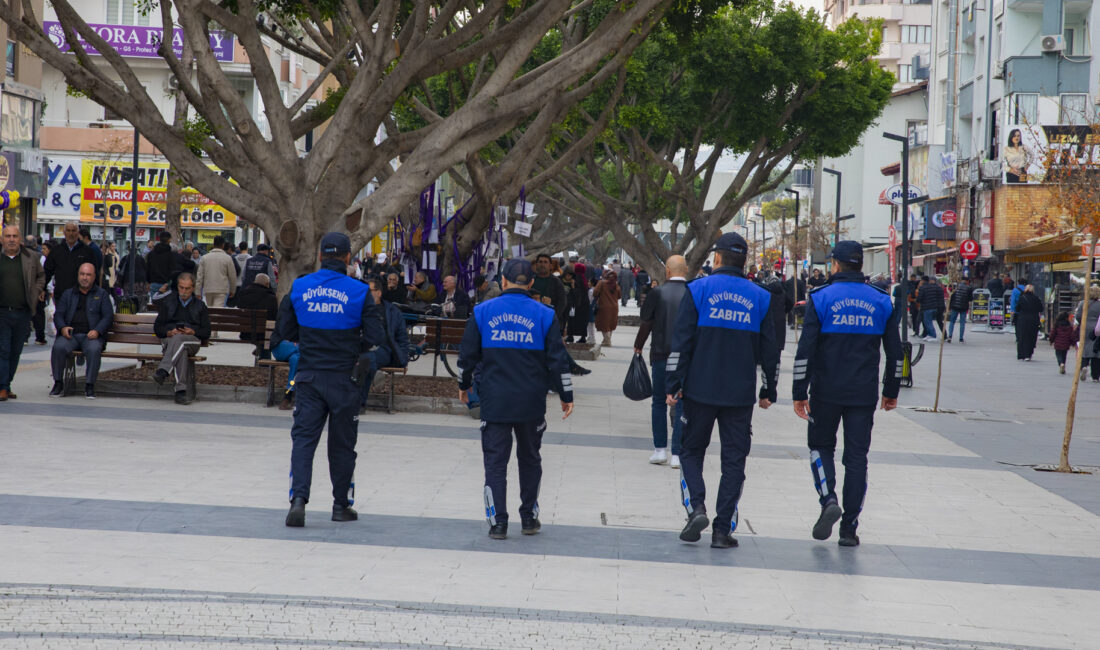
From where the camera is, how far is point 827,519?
26.3 feet

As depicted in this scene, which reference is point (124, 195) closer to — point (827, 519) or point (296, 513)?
point (296, 513)

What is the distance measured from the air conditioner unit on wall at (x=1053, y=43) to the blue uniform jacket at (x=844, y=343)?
132 feet

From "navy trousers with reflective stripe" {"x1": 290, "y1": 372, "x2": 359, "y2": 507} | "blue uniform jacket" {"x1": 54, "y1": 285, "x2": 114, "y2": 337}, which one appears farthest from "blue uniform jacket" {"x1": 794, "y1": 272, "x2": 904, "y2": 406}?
"blue uniform jacket" {"x1": 54, "y1": 285, "x2": 114, "y2": 337}

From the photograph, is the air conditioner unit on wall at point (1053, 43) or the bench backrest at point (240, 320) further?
the air conditioner unit on wall at point (1053, 43)

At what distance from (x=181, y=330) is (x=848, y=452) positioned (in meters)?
8.14

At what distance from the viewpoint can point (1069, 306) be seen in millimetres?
32969

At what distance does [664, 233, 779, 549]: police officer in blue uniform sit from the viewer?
790 cm

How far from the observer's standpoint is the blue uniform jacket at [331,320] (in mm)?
8102

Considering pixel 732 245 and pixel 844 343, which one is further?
pixel 732 245

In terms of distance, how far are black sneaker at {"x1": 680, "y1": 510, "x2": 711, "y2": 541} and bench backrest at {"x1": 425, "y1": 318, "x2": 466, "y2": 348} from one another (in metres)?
8.25

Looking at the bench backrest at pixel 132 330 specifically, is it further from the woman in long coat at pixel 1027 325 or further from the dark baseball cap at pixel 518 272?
the woman in long coat at pixel 1027 325

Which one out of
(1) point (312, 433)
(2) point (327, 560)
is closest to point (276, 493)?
(1) point (312, 433)

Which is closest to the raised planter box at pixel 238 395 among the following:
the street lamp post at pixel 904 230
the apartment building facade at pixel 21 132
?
the street lamp post at pixel 904 230

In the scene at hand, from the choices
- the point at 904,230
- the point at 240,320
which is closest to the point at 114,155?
the point at 904,230
